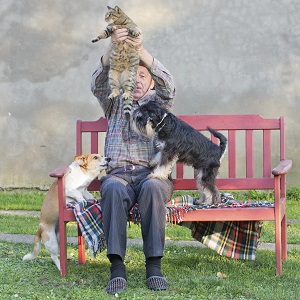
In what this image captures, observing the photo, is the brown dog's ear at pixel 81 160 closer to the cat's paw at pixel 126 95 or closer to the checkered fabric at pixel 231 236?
the cat's paw at pixel 126 95

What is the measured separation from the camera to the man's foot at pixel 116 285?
413 cm

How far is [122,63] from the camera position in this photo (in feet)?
15.4

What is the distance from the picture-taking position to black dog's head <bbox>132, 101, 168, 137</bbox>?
4566 millimetres

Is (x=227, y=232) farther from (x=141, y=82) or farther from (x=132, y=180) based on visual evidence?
(x=141, y=82)

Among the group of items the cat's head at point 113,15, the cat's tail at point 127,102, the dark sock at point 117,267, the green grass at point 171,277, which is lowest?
the green grass at point 171,277

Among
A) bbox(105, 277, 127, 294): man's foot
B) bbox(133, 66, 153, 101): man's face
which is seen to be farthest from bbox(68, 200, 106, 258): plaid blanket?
bbox(133, 66, 153, 101): man's face

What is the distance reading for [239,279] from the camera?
449cm

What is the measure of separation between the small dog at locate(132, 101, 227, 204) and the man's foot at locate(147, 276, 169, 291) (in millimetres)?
742

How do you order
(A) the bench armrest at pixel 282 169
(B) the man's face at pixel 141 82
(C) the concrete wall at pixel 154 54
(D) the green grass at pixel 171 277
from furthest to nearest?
1. (C) the concrete wall at pixel 154 54
2. (B) the man's face at pixel 141 82
3. (A) the bench armrest at pixel 282 169
4. (D) the green grass at pixel 171 277

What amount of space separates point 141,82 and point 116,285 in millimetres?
1664

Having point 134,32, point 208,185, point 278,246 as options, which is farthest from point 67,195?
point 278,246

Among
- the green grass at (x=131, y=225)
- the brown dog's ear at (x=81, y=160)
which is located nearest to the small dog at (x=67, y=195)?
the brown dog's ear at (x=81, y=160)

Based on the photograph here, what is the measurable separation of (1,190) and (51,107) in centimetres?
133

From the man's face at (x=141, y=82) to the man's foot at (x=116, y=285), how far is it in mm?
1496
